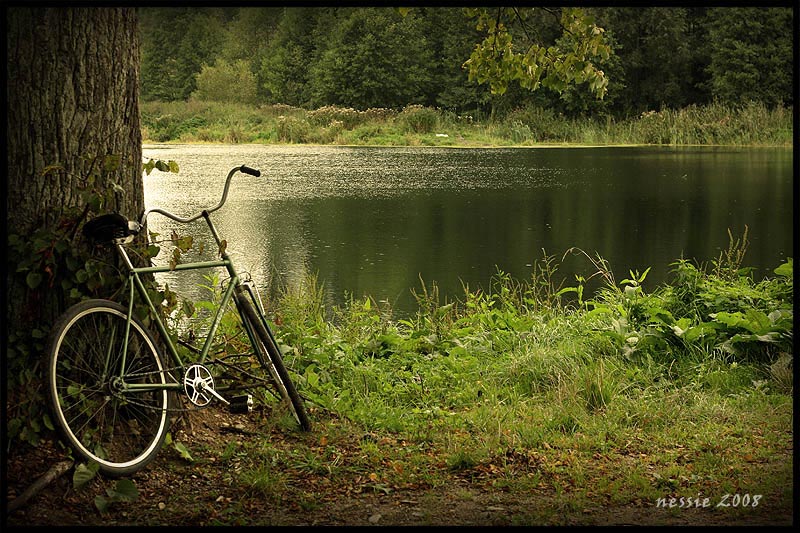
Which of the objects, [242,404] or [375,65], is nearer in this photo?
[242,404]

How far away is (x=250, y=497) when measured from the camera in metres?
3.56

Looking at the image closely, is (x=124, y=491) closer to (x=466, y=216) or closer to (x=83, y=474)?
(x=83, y=474)

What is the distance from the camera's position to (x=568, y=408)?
4.50 meters

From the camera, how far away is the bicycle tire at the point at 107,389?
11.4 feet

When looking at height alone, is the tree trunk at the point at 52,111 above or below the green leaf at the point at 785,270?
above

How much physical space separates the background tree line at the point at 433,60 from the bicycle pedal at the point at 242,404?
30858mm

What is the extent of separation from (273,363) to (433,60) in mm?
36999

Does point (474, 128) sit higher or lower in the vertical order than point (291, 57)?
lower

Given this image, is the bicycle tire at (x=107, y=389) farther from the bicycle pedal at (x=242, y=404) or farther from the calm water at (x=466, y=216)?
the calm water at (x=466, y=216)

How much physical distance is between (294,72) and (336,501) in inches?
1585

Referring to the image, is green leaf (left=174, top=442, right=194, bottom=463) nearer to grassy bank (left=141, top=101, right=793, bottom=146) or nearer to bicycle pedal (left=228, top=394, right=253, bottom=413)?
bicycle pedal (left=228, top=394, right=253, bottom=413)

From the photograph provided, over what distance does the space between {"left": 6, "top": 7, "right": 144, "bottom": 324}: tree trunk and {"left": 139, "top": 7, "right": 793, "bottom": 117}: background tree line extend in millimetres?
31202

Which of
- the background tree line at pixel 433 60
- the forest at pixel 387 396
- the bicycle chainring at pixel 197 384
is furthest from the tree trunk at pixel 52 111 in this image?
the background tree line at pixel 433 60

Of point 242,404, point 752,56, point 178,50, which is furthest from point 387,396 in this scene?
point 178,50
